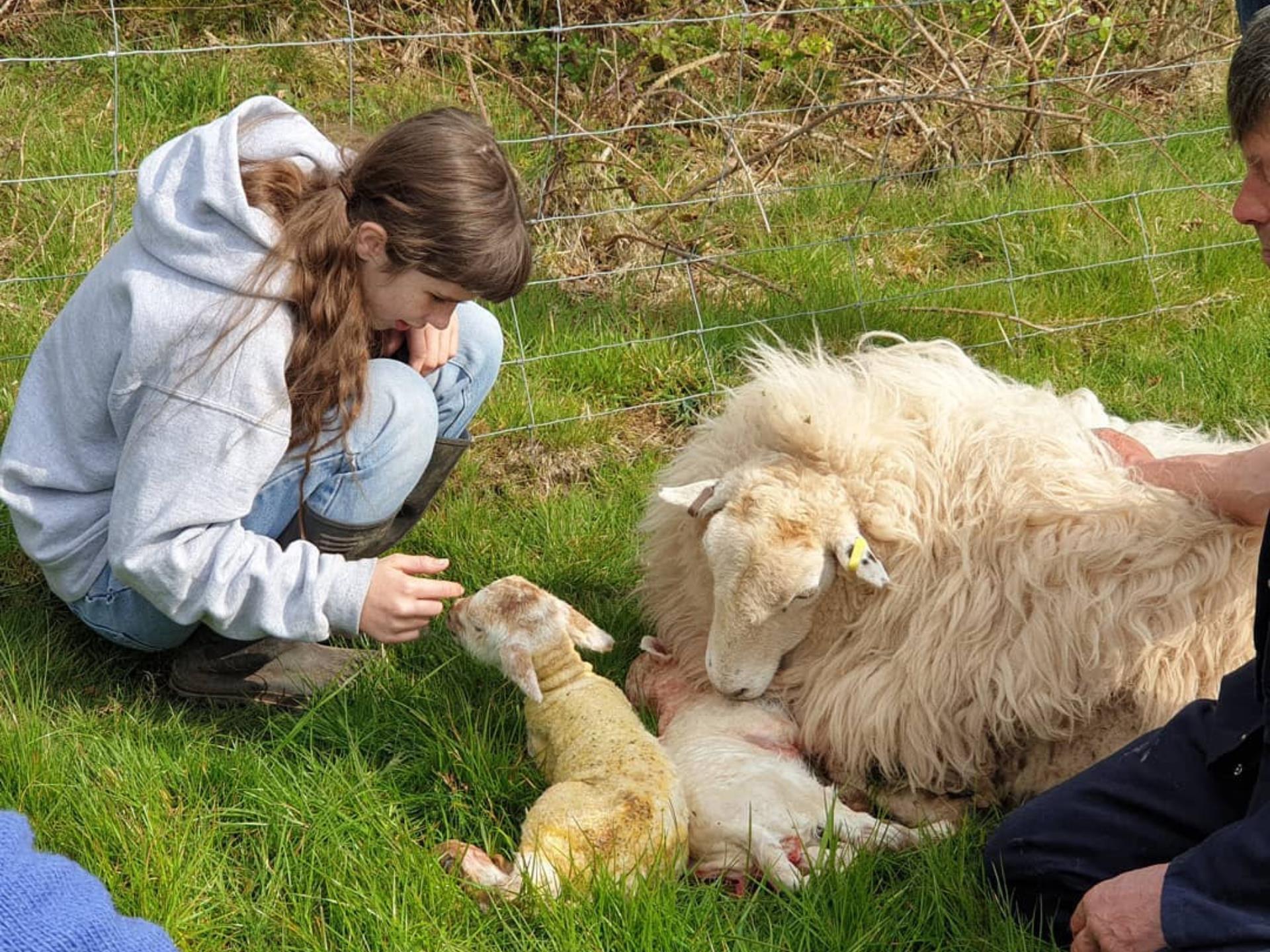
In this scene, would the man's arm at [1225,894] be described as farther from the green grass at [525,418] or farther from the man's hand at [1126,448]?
the man's hand at [1126,448]

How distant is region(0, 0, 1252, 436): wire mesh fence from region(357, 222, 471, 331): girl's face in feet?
4.42

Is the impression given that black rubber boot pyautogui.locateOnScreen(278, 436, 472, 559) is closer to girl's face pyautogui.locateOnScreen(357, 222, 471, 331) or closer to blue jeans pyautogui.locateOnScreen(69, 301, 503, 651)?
blue jeans pyautogui.locateOnScreen(69, 301, 503, 651)

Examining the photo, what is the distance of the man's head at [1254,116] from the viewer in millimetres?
2371

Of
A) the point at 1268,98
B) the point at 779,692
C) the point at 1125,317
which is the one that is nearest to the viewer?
the point at 1268,98

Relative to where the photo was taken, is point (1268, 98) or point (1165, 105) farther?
point (1165, 105)

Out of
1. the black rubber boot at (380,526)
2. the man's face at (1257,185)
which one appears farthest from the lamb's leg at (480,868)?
the man's face at (1257,185)

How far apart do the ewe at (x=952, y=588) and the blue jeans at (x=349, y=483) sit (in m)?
0.60

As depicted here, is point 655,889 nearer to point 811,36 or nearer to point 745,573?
point 745,573

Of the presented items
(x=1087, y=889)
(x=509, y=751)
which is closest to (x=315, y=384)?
(x=509, y=751)

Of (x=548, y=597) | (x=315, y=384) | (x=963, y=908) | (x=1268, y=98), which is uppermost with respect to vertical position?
(x=1268, y=98)

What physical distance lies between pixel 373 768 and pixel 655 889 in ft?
2.53

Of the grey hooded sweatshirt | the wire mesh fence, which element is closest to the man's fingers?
the grey hooded sweatshirt

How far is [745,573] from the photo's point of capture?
2.92 meters

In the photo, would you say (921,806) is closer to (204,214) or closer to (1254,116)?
(1254,116)
